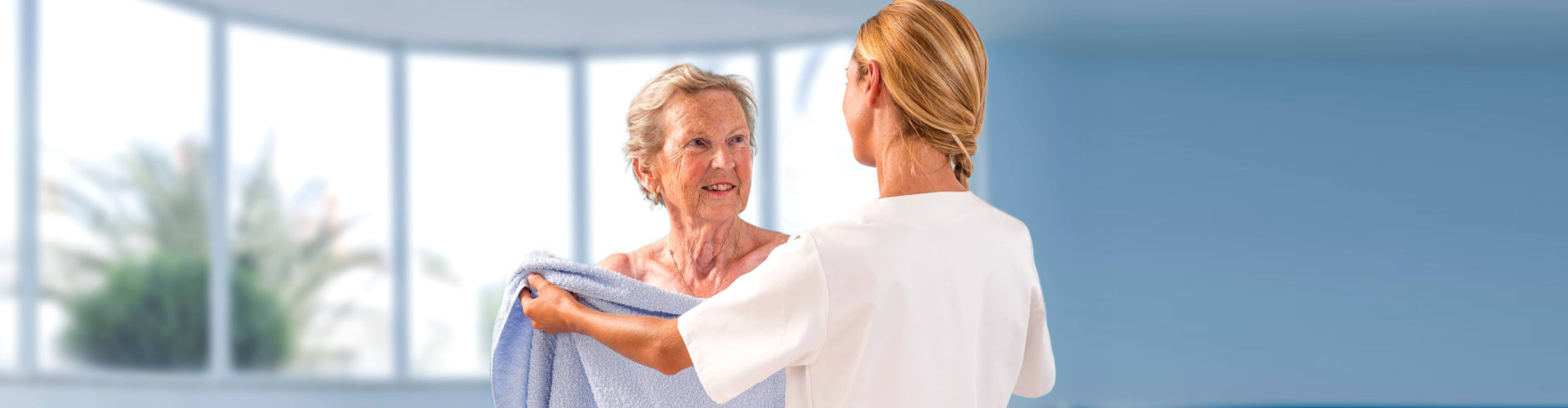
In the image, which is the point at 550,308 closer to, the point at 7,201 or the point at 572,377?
the point at 572,377

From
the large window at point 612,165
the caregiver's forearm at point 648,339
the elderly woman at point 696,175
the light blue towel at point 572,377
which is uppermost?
the large window at point 612,165

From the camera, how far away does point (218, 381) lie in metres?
4.42

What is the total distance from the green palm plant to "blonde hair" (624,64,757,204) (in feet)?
11.6

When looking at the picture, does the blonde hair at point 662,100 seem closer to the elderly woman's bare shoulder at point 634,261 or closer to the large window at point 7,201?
the elderly woman's bare shoulder at point 634,261

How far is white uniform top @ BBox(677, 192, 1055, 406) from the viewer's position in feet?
2.97

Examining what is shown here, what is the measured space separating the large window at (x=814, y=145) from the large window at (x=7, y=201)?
296 centimetres

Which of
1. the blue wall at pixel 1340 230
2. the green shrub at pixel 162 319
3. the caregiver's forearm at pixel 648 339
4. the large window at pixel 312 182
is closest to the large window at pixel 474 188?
the large window at pixel 312 182

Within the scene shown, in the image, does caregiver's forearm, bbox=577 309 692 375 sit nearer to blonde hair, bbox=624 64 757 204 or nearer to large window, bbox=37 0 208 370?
blonde hair, bbox=624 64 757 204

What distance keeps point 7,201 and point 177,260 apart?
71 centimetres

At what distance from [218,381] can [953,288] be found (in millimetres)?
4338

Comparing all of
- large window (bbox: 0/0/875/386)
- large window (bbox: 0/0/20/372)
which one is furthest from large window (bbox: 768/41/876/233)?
large window (bbox: 0/0/20/372)

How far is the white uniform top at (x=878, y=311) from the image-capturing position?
0.91 meters

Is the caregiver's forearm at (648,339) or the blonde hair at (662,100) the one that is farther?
the blonde hair at (662,100)

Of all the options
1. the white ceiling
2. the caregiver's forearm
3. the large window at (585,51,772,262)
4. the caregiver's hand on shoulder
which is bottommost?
the caregiver's forearm
